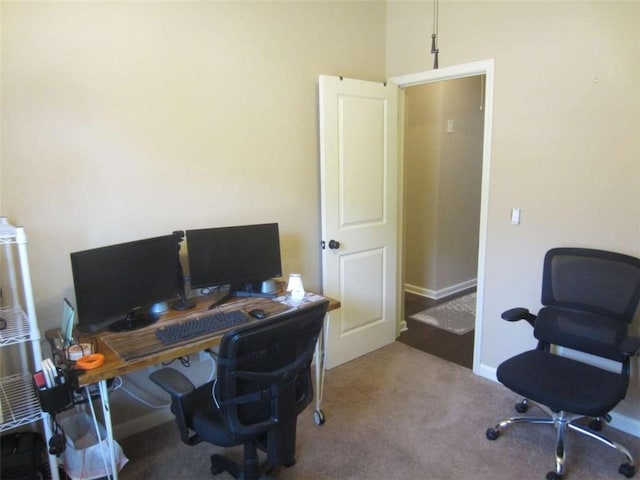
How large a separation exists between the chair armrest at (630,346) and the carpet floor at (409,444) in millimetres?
600

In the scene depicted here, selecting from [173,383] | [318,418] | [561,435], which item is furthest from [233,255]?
[561,435]

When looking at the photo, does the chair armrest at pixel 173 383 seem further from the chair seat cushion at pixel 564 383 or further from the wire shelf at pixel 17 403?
the chair seat cushion at pixel 564 383

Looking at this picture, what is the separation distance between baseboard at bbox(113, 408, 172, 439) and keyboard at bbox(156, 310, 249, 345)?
757mm

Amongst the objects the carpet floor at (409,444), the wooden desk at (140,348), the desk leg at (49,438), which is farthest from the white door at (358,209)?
the desk leg at (49,438)

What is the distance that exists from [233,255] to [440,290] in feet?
9.74

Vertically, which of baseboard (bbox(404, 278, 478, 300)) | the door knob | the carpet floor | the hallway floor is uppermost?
the door knob

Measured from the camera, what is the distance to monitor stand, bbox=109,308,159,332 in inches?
83.0

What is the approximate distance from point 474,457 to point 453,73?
93.4 inches

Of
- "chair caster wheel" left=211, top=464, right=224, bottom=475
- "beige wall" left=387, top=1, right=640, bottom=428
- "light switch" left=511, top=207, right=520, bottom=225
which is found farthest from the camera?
"light switch" left=511, top=207, right=520, bottom=225

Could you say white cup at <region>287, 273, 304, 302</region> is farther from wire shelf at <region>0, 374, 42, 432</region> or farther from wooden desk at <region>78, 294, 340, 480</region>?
wire shelf at <region>0, 374, 42, 432</region>

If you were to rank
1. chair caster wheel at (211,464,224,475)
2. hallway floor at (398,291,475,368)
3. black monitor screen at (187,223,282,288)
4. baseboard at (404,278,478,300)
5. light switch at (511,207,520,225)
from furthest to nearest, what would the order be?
baseboard at (404,278,478,300)
hallway floor at (398,291,475,368)
light switch at (511,207,520,225)
black monitor screen at (187,223,282,288)
chair caster wheel at (211,464,224,475)

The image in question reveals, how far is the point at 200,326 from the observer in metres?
2.09

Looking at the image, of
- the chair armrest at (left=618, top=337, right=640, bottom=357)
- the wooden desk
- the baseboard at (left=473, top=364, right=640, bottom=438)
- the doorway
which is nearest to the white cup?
the wooden desk

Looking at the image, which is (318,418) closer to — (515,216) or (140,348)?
(140,348)
